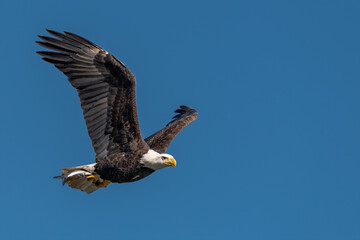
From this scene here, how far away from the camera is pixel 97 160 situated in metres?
10.8

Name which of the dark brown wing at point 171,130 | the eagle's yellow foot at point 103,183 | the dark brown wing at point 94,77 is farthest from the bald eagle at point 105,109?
the dark brown wing at point 171,130

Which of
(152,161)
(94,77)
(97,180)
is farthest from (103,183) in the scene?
(94,77)

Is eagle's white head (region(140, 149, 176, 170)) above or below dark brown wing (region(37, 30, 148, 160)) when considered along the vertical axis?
below

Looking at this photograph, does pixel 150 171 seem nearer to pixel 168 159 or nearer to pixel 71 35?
pixel 168 159

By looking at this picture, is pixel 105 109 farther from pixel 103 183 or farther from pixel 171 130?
pixel 171 130

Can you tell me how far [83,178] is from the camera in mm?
11344

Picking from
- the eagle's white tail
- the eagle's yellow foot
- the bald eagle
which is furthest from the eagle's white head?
the eagle's yellow foot

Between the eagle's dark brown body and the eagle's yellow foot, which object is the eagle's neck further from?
the eagle's yellow foot

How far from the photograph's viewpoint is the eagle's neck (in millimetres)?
10539

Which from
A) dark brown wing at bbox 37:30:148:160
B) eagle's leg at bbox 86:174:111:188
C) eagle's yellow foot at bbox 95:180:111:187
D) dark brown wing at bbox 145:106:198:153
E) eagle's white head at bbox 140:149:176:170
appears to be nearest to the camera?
dark brown wing at bbox 37:30:148:160

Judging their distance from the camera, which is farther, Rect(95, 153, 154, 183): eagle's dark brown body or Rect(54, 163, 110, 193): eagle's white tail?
Rect(54, 163, 110, 193): eagle's white tail

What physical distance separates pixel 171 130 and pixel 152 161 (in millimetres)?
2544

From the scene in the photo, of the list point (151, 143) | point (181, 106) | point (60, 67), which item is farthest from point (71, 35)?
point (181, 106)

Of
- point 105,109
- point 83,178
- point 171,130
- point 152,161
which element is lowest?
point 83,178
